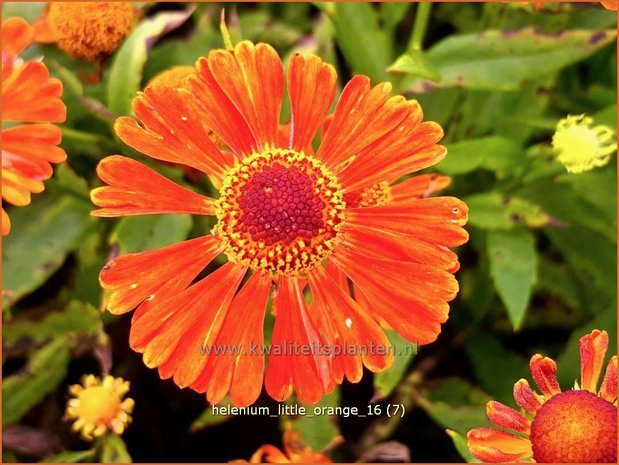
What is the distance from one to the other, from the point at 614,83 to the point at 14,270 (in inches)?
36.9

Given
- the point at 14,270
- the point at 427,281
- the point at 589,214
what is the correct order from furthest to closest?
1. the point at 589,214
2. the point at 14,270
3. the point at 427,281

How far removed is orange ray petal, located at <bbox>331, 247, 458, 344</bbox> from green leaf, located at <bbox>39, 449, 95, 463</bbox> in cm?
42

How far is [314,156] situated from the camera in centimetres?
83

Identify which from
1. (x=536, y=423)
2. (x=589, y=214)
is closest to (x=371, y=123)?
(x=536, y=423)

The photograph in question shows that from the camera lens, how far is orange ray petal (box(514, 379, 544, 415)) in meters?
0.87

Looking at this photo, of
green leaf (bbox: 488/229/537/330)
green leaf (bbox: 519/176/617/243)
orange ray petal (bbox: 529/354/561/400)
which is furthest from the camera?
green leaf (bbox: 519/176/617/243)

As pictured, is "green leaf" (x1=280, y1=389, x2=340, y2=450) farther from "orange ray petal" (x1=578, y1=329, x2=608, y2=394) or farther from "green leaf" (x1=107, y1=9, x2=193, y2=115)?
"green leaf" (x1=107, y1=9, x2=193, y2=115)

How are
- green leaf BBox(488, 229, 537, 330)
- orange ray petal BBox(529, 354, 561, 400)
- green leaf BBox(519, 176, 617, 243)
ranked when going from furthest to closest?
1. green leaf BBox(519, 176, 617, 243)
2. green leaf BBox(488, 229, 537, 330)
3. orange ray petal BBox(529, 354, 561, 400)

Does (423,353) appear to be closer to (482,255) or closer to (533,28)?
(482,255)

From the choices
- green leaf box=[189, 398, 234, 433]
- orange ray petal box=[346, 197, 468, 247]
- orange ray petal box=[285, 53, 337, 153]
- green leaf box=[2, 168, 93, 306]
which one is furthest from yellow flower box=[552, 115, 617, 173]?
green leaf box=[2, 168, 93, 306]

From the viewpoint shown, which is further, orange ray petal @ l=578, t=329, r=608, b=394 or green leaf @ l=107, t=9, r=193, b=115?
green leaf @ l=107, t=9, r=193, b=115

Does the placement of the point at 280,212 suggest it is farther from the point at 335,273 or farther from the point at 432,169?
the point at 432,169

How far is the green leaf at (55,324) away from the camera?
3.41 feet

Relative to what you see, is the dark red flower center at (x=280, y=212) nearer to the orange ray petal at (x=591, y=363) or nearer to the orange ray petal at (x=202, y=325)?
the orange ray petal at (x=202, y=325)
